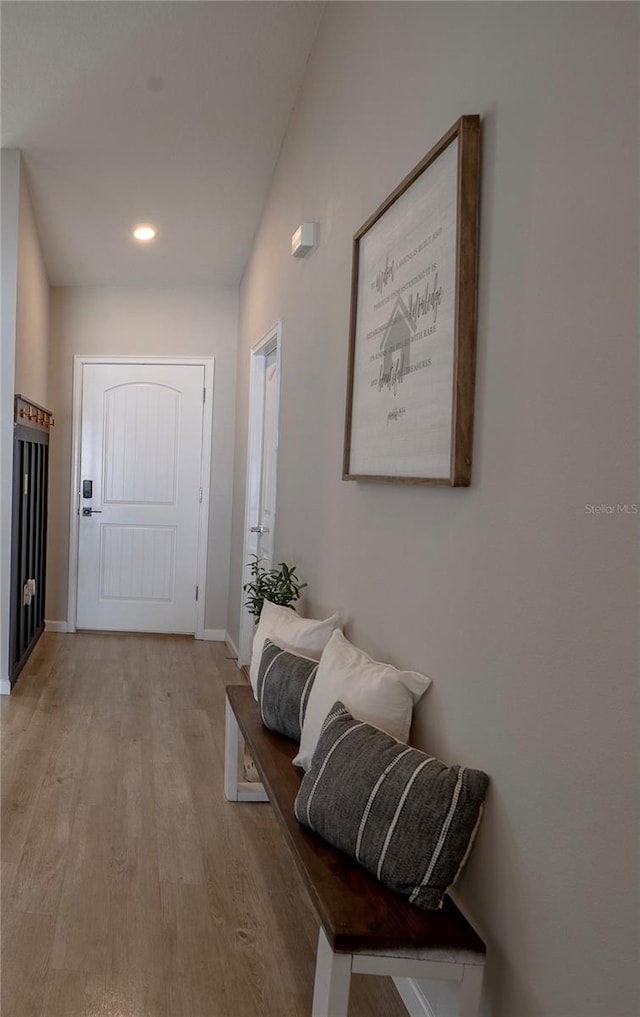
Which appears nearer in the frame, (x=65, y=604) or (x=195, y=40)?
(x=195, y=40)

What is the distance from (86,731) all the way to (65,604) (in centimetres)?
246

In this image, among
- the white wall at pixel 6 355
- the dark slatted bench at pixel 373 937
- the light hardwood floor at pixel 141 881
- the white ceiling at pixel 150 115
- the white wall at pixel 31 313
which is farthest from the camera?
the white wall at pixel 31 313

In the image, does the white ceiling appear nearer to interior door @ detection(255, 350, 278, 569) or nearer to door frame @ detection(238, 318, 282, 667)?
door frame @ detection(238, 318, 282, 667)

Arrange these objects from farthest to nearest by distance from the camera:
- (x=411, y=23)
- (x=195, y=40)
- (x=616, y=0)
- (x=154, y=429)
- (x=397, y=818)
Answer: (x=154, y=429)
(x=195, y=40)
(x=411, y=23)
(x=397, y=818)
(x=616, y=0)

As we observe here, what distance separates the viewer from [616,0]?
112 cm

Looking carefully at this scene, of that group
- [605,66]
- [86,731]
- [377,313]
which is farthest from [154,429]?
[605,66]

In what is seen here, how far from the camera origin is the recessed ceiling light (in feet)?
16.3

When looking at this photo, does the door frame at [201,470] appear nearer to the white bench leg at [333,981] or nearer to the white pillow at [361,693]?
the white pillow at [361,693]

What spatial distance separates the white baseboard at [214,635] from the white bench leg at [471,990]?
4.60 metres

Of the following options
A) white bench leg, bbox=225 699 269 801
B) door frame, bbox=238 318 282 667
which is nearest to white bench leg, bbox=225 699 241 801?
white bench leg, bbox=225 699 269 801

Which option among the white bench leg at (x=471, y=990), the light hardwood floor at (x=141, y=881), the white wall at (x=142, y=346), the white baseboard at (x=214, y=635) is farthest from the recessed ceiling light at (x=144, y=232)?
the white bench leg at (x=471, y=990)

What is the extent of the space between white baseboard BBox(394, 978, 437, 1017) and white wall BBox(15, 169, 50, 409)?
11.6 ft

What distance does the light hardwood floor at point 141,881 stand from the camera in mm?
1834

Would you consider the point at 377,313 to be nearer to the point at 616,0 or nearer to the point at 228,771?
the point at 616,0
